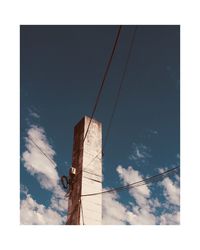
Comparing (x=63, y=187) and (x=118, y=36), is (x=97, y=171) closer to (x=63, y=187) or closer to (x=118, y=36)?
(x=63, y=187)

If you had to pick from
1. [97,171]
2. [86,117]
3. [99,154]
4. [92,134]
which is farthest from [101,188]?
[86,117]

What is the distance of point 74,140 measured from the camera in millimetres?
6129

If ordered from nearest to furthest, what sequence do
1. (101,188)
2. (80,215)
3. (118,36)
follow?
(118,36)
(80,215)
(101,188)

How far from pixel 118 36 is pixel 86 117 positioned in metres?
2.36

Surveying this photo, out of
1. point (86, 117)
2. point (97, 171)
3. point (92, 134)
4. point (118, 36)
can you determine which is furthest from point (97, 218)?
point (118, 36)

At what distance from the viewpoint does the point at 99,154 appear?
227 inches

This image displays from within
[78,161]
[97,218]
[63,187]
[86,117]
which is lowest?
[97,218]
